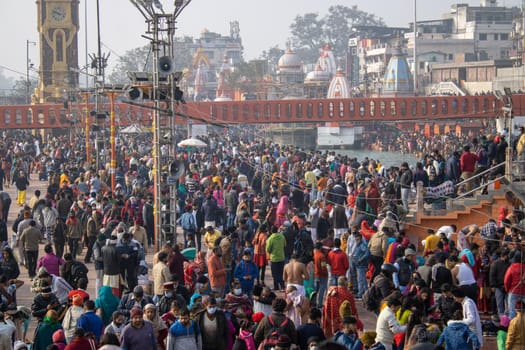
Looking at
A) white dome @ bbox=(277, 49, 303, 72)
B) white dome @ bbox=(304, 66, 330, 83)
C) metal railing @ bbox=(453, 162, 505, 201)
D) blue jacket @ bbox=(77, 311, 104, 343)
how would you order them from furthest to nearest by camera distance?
white dome @ bbox=(277, 49, 303, 72) → white dome @ bbox=(304, 66, 330, 83) → metal railing @ bbox=(453, 162, 505, 201) → blue jacket @ bbox=(77, 311, 104, 343)

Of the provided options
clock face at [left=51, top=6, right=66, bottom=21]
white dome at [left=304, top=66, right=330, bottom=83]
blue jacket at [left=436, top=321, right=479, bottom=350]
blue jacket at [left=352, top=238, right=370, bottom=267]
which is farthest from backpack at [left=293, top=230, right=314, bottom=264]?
white dome at [left=304, top=66, right=330, bottom=83]

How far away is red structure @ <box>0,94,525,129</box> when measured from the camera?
48500 millimetres

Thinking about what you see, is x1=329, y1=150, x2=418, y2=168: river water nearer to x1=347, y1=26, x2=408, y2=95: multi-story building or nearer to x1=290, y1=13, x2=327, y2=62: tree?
x1=347, y1=26, x2=408, y2=95: multi-story building

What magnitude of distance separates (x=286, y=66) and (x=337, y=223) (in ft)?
A: 219

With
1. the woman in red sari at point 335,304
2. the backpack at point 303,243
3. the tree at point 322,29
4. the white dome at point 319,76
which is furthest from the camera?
the tree at point 322,29

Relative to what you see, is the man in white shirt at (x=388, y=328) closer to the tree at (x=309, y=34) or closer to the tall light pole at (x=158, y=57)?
the tall light pole at (x=158, y=57)

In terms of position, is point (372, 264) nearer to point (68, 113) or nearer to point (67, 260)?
point (67, 260)

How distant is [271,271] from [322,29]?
14036cm

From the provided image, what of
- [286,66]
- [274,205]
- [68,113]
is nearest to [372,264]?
[274,205]

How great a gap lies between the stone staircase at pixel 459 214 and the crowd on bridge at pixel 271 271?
1.25 feet

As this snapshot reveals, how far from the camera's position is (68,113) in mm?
46062

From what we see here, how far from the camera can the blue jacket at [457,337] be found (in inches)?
373

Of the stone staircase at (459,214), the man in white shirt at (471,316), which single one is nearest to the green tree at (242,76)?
the stone staircase at (459,214)

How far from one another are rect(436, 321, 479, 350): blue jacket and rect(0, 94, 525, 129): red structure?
3906cm
